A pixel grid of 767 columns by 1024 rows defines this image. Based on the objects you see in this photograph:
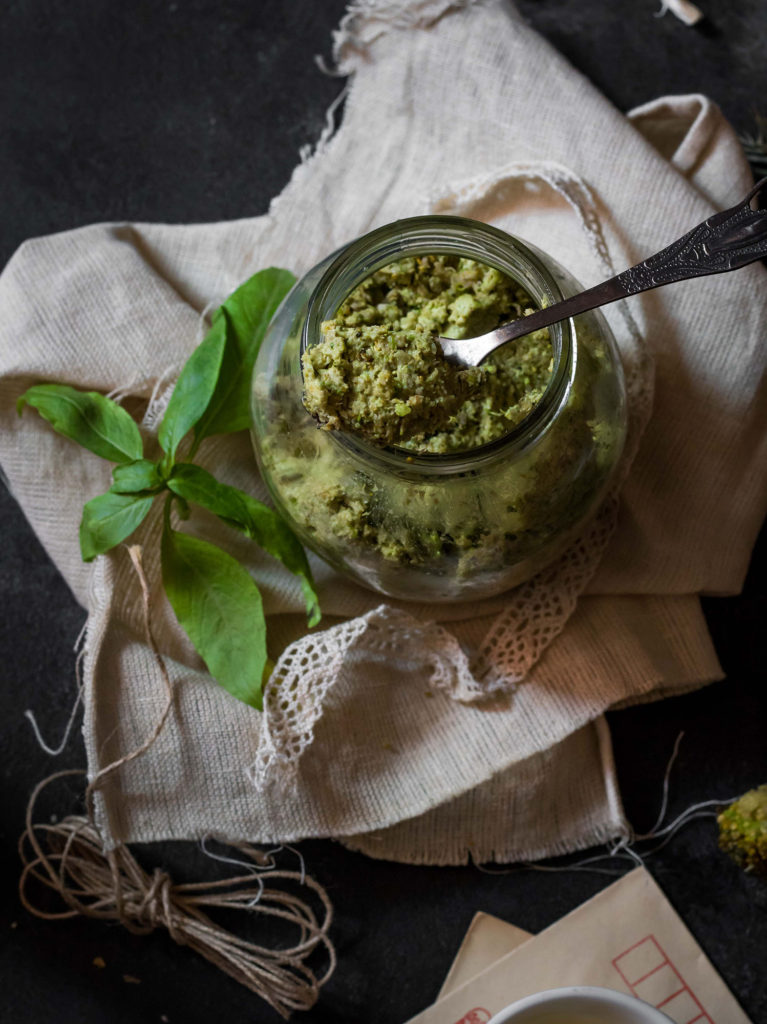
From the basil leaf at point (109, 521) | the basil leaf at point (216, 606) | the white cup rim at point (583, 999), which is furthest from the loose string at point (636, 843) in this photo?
the basil leaf at point (109, 521)

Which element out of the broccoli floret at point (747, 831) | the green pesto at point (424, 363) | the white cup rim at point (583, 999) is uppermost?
the green pesto at point (424, 363)

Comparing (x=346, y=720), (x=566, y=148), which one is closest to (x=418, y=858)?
(x=346, y=720)

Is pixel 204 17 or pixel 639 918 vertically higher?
pixel 204 17

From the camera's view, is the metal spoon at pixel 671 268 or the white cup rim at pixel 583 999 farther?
the white cup rim at pixel 583 999

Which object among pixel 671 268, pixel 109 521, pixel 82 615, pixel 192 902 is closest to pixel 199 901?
pixel 192 902

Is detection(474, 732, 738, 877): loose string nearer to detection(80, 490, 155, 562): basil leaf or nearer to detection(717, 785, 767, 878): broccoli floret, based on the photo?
detection(717, 785, 767, 878): broccoli floret

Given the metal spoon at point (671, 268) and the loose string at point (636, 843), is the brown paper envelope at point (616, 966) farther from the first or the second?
the metal spoon at point (671, 268)

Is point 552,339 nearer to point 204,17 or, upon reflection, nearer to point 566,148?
point 566,148
